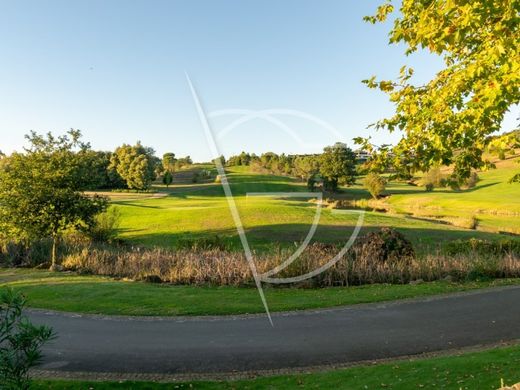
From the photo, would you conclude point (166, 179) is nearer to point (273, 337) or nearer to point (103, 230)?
point (103, 230)

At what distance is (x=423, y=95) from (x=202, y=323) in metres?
9.45

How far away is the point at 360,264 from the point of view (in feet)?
67.1

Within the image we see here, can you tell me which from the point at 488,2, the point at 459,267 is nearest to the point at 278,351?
the point at 488,2

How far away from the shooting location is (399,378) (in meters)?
8.74

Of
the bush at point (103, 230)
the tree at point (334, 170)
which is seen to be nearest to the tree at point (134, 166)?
the tree at point (334, 170)

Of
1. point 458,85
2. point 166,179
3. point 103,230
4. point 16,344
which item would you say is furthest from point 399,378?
point 166,179

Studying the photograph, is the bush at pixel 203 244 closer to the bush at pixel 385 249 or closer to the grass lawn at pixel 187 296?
the grass lawn at pixel 187 296

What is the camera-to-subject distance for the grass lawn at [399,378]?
8336mm

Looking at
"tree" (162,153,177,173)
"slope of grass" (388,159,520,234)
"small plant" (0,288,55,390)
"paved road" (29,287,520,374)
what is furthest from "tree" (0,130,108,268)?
"tree" (162,153,177,173)

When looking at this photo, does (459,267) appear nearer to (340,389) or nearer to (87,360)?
(340,389)

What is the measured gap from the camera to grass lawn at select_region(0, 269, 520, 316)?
49.8 ft

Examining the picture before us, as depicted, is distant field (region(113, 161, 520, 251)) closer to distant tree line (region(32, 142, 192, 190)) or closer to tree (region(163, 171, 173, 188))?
distant tree line (region(32, 142, 192, 190))

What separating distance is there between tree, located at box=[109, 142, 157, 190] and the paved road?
213ft

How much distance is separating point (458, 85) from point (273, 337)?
26.8 ft
